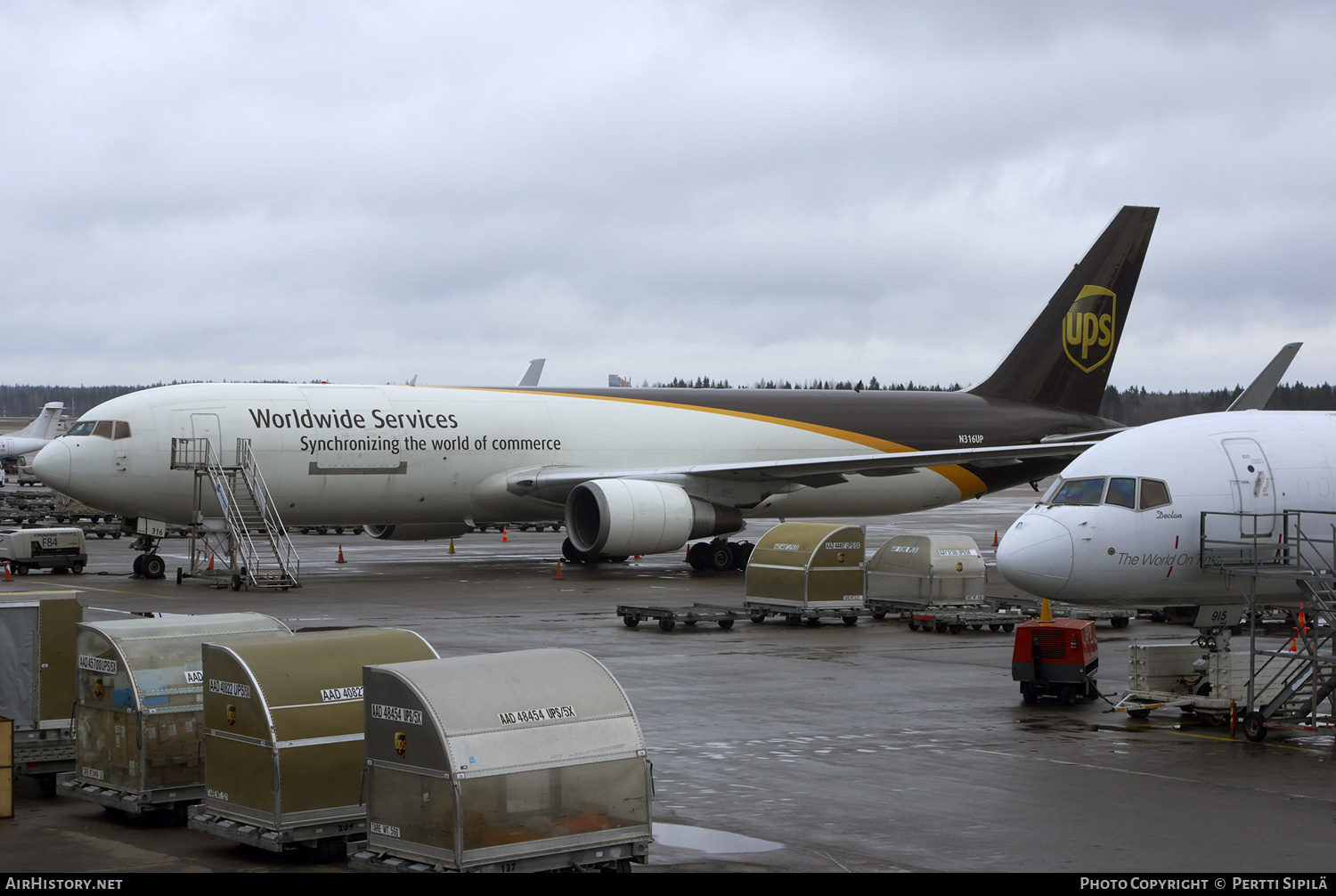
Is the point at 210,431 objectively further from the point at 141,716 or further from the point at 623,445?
the point at 141,716

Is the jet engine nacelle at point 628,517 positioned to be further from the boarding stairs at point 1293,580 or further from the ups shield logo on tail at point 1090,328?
the boarding stairs at point 1293,580

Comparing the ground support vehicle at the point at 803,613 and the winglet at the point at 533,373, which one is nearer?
the ground support vehicle at the point at 803,613

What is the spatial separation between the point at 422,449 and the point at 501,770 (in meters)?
23.1

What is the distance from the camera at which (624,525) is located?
28969 millimetres

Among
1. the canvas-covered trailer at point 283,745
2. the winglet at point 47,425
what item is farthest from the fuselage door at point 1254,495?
the winglet at point 47,425

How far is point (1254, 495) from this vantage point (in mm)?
15062

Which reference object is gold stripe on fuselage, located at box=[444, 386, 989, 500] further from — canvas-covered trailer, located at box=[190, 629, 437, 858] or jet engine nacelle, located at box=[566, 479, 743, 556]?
canvas-covered trailer, located at box=[190, 629, 437, 858]

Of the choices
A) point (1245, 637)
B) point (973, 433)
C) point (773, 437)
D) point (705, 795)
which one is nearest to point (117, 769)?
point (705, 795)

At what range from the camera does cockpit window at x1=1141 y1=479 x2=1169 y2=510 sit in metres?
15.1

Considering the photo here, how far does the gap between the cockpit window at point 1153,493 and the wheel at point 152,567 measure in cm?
2144

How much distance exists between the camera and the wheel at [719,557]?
107 ft

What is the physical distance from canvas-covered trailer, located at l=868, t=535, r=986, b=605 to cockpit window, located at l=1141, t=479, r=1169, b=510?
347 inches

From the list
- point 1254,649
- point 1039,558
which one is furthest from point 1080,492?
point 1254,649
